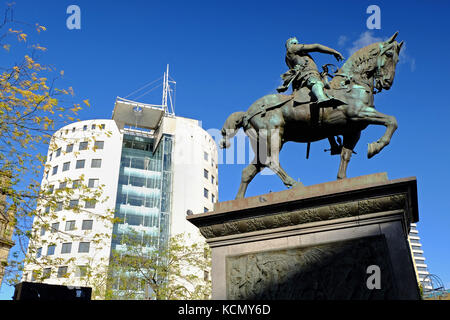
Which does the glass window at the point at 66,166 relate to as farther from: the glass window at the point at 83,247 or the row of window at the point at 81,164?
the glass window at the point at 83,247

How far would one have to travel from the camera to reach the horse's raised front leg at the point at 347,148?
30.7ft

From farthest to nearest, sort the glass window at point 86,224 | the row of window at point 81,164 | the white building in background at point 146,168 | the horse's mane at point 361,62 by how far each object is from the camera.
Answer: the row of window at point 81,164 → the white building in background at point 146,168 → the glass window at point 86,224 → the horse's mane at point 361,62

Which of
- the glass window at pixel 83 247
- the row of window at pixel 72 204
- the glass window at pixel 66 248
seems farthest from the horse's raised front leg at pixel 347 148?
the glass window at pixel 66 248

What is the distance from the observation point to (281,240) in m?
8.21

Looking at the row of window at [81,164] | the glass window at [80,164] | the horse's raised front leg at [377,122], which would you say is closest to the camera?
the horse's raised front leg at [377,122]

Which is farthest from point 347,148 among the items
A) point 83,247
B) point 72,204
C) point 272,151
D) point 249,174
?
point 83,247

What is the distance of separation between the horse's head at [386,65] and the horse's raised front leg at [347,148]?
4.12 ft

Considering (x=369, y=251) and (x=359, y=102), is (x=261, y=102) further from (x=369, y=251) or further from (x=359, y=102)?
(x=369, y=251)

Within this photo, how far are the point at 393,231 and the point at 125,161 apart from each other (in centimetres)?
7085

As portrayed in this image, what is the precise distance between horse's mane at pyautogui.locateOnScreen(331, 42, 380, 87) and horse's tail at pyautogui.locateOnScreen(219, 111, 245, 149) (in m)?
2.67

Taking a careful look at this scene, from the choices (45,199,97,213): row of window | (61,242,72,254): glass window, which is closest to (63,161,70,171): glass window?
(45,199,97,213): row of window

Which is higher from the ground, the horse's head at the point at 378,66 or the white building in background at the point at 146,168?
the white building in background at the point at 146,168

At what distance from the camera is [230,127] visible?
1053 cm

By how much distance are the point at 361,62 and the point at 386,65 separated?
56cm
